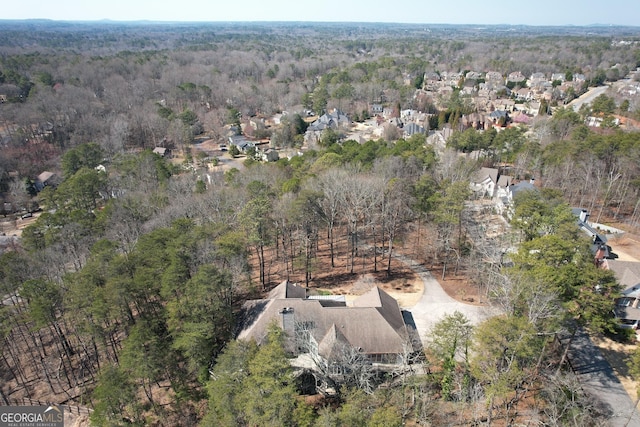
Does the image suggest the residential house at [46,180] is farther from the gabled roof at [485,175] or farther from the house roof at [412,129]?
the house roof at [412,129]

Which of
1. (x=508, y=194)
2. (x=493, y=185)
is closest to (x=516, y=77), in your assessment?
(x=493, y=185)

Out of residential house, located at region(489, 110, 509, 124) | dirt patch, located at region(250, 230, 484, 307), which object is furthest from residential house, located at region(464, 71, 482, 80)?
dirt patch, located at region(250, 230, 484, 307)

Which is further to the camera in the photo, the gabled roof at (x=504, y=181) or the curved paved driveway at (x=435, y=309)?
the gabled roof at (x=504, y=181)

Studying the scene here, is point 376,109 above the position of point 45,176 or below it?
above

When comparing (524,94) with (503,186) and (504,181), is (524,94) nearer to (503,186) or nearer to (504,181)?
(504,181)

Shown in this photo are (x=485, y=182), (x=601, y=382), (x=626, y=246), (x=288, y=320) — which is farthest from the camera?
(x=485, y=182)

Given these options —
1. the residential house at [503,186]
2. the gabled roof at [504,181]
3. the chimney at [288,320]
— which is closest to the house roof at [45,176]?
the chimney at [288,320]

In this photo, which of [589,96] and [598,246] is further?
[589,96]
